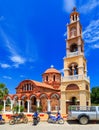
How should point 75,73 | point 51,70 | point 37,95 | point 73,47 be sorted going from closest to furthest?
1. point 75,73
2. point 73,47
3. point 37,95
4. point 51,70

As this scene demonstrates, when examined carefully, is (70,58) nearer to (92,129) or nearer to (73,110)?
(73,110)

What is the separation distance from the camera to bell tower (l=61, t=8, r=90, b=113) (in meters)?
32.4

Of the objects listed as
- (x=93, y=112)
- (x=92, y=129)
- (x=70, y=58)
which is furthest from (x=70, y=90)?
(x=92, y=129)

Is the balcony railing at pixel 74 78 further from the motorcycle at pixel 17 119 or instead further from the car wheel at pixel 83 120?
the motorcycle at pixel 17 119

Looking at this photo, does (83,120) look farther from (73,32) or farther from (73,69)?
(73,32)

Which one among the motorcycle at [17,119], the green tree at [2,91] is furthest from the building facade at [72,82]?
the motorcycle at [17,119]

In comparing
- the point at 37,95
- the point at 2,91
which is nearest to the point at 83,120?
the point at 37,95

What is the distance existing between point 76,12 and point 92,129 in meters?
27.2

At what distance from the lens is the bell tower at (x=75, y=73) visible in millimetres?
32375

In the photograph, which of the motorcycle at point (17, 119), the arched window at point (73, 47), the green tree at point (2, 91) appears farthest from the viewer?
the green tree at point (2, 91)

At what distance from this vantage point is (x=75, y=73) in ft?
114

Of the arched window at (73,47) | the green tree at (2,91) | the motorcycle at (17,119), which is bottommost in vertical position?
the motorcycle at (17,119)

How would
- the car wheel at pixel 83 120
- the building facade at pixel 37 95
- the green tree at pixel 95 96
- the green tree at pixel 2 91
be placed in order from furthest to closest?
1. the green tree at pixel 95 96
2. the green tree at pixel 2 91
3. the building facade at pixel 37 95
4. the car wheel at pixel 83 120

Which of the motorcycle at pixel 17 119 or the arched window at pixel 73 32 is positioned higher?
the arched window at pixel 73 32
